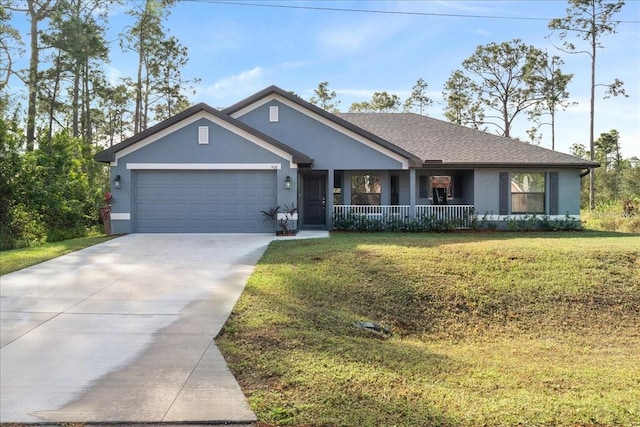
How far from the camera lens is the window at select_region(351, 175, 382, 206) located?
17.5 meters

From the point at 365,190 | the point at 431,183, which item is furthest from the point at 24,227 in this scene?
the point at 431,183

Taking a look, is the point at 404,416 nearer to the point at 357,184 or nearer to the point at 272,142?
the point at 272,142

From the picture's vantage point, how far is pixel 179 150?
14.6 metres

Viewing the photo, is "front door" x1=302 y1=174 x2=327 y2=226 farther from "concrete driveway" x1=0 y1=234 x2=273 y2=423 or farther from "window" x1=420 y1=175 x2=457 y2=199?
"concrete driveway" x1=0 y1=234 x2=273 y2=423

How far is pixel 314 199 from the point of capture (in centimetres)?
1761

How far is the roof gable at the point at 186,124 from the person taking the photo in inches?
562

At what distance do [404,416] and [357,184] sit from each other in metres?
14.4

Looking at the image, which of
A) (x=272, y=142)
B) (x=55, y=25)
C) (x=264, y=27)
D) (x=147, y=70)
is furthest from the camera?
(x=147, y=70)

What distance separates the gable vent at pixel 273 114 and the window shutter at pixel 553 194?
1119 centimetres

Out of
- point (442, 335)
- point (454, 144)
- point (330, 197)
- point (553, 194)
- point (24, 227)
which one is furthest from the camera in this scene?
point (454, 144)

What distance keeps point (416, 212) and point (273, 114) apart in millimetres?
6665

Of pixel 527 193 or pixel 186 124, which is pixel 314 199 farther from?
pixel 527 193

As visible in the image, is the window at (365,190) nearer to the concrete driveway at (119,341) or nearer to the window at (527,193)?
the window at (527,193)

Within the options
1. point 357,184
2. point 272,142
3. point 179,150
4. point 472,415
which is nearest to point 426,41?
point 357,184
